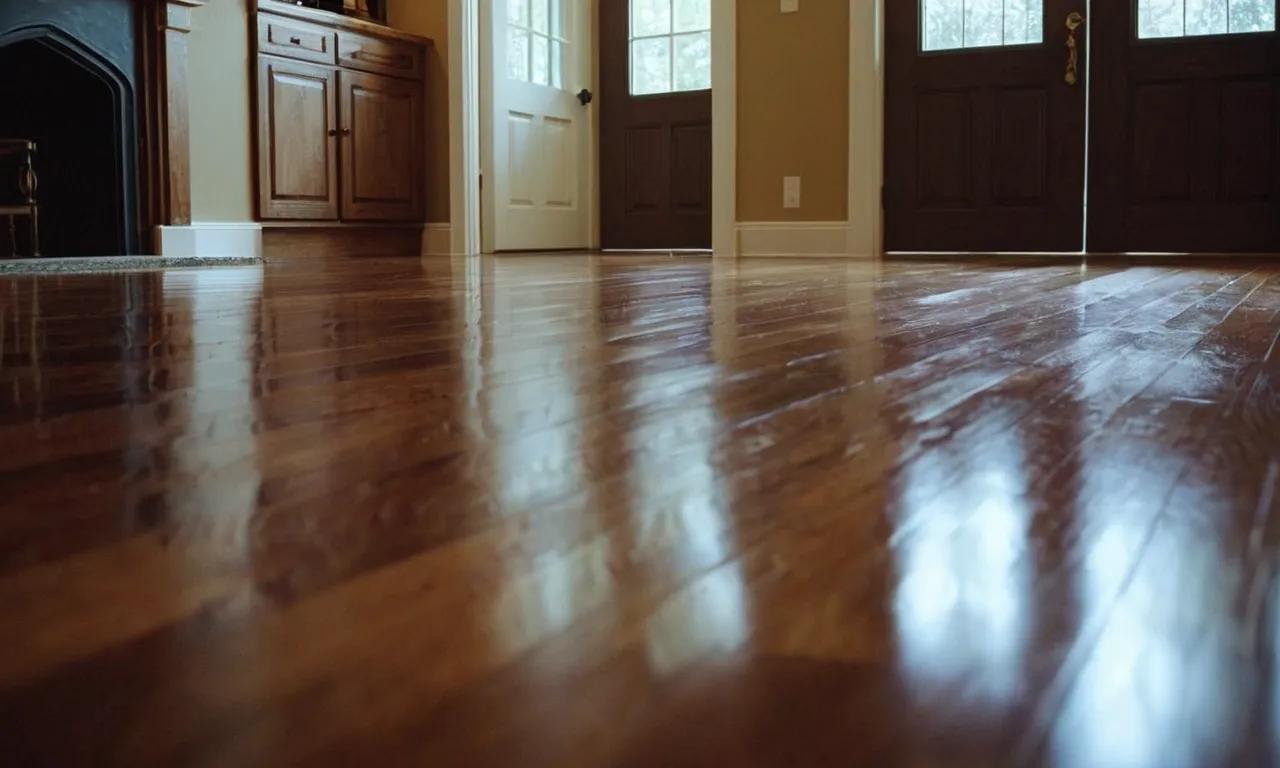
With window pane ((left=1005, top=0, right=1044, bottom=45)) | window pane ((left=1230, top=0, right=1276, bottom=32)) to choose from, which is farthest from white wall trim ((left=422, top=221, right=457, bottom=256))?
window pane ((left=1230, top=0, right=1276, bottom=32))

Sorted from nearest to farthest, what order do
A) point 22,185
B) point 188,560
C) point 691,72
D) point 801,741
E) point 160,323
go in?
point 801,741, point 188,560, point 160,323, point 22,185, point 691,72

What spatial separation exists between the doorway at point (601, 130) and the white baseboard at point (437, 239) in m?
0.15

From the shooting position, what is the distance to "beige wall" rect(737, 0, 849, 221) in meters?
5.12

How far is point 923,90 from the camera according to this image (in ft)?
16.5

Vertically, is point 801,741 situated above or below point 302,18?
below

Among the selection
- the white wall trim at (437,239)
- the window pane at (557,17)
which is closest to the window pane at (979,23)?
the window pane at (557,17)

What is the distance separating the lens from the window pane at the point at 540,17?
5812 millimetres

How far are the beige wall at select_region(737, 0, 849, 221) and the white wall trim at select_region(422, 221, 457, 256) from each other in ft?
4.26

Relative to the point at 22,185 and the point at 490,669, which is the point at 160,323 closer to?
the point at 490,669

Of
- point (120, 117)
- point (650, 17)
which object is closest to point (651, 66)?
point (650, 17)

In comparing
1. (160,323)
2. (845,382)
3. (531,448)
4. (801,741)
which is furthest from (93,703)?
(160,323)

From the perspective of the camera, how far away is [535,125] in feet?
19.2

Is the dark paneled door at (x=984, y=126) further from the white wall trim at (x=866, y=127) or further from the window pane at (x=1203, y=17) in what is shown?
the window pane at (x=1203, y=17)

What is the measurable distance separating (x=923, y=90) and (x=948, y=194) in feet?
1.38
